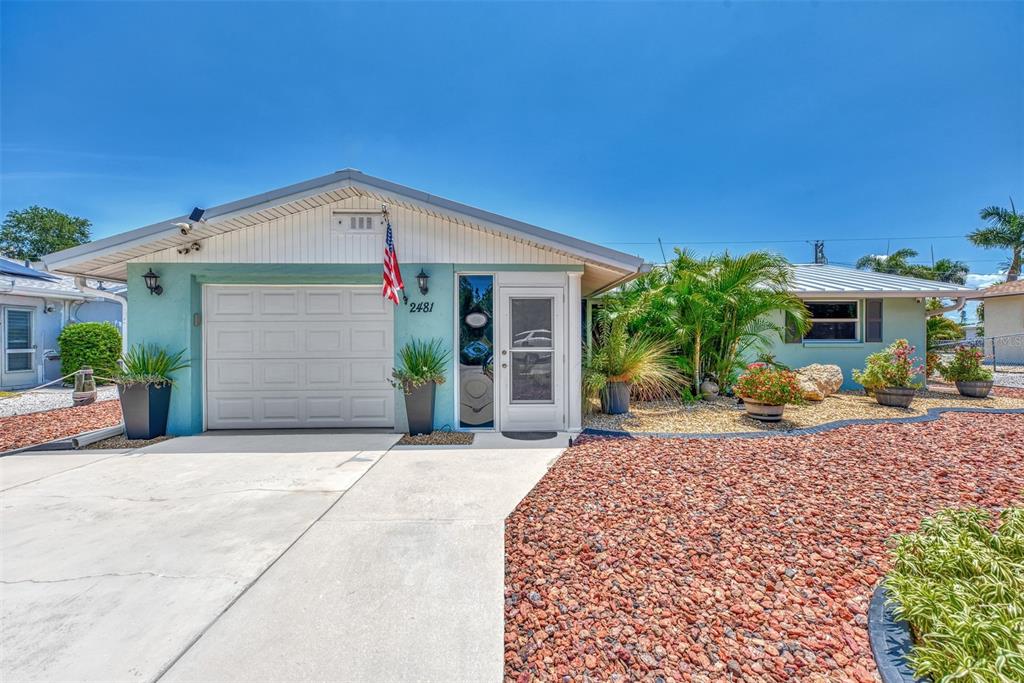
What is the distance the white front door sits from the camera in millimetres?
6391

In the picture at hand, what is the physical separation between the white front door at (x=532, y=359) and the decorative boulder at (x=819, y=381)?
550 centimetres

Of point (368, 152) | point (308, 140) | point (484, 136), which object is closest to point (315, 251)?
point (368, 152)

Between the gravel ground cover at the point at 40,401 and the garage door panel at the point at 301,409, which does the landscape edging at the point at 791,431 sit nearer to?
the garage door panel at the point at 301,409

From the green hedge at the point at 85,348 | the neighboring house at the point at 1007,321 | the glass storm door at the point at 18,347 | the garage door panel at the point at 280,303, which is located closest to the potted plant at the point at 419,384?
the garage door panel at the point at 280,303

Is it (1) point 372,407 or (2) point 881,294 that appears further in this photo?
(2) point 881,294

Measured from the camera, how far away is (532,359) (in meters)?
6.44

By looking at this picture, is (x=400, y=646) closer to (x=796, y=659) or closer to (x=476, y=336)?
(x=796, y=659)

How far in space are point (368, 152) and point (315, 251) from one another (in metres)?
3.59

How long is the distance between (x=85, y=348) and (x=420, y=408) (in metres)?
11.5

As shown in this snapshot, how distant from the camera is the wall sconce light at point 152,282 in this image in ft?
20.3

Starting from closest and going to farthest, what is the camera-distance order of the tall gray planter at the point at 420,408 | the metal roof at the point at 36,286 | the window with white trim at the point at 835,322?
the tall gray planter at the point at 420,408
the metal roof at the point at 36,286
the window with white trim at the point at 835,322

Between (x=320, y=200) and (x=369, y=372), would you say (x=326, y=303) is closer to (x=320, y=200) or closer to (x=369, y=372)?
(x=369, y=372)

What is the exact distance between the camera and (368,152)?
8859 mm

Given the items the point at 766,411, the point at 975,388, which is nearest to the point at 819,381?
the point at 766,411
